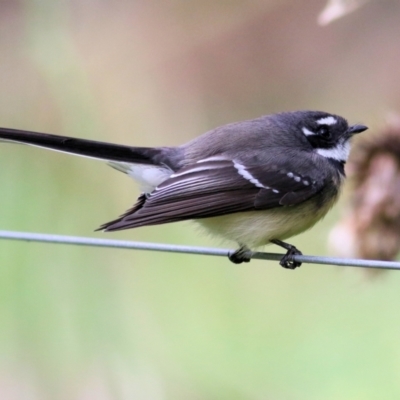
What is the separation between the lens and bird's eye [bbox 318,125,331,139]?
11.2ft

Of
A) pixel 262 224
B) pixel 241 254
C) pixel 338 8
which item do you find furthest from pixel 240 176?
pixel 338 8

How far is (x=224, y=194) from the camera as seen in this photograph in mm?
2996

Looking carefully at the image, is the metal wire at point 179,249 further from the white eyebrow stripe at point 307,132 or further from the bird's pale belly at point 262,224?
the white eyebrow stripe at point 307,132

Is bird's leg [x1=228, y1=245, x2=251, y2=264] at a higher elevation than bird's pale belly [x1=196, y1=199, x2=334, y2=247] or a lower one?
lower

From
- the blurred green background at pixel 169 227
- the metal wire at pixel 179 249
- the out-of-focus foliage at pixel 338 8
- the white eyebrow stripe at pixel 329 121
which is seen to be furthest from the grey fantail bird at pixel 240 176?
the out-of-focus foliage at pixel 338 8

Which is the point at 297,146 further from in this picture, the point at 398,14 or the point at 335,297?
the point at 398,14

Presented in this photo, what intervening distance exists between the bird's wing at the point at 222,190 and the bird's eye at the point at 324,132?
1.15 feet

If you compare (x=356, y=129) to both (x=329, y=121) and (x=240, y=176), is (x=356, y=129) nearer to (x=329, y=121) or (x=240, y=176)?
(x=329, y=121)

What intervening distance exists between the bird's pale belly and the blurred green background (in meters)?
0.31

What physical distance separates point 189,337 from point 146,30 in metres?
2.19

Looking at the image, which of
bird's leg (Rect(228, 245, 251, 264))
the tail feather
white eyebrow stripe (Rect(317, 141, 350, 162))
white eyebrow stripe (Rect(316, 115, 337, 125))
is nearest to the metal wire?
bird's leg (Rect(228, 245, 251, 264))

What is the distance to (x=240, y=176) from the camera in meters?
3.07

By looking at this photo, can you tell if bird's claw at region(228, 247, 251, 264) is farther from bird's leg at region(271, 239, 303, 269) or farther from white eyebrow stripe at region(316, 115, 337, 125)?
white eyebrow stripe at region(316, 115, 337, 125)

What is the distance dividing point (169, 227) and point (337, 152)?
1.84m
